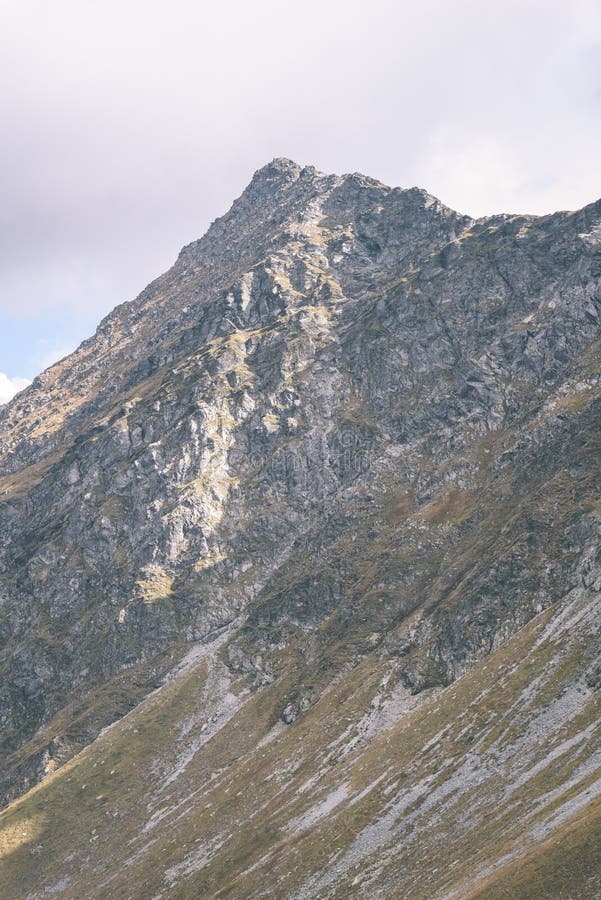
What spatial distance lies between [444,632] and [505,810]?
88.7 metres

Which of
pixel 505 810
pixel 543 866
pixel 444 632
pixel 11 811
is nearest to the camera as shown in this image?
pixel 543 866

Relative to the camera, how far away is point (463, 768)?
4124 inches

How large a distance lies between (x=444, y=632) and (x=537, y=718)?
67217 mm

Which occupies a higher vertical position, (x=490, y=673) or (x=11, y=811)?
(x=11, y=811)

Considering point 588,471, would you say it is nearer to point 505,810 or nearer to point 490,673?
point 490,673

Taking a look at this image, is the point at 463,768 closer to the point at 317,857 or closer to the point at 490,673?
the point at 317,857

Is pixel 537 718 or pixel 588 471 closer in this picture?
pixel 537 718

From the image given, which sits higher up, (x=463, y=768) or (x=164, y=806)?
(x=164, y=806)

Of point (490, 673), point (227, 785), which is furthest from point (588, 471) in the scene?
point (227, 785)

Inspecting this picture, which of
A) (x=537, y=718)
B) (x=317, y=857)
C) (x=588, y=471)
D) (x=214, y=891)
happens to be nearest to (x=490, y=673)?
(x=537, y=718)

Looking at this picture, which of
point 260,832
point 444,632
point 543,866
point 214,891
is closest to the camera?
point 543,866

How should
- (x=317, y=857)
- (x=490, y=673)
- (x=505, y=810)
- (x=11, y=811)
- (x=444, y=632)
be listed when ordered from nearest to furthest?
(x=505, y=810) → (x=317, y=857) → (x=490, y=673) → (x=444, y=632) → (x=11, y=811)

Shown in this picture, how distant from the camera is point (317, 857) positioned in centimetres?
10225

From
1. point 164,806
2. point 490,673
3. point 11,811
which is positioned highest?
point 11,811
